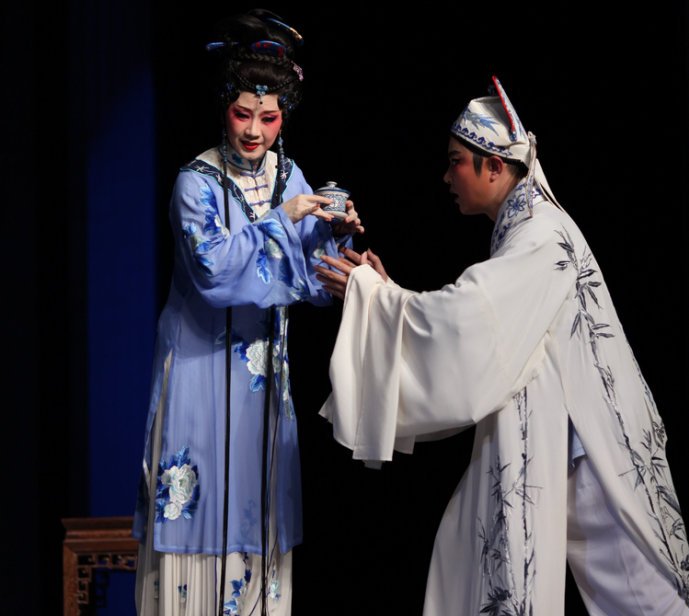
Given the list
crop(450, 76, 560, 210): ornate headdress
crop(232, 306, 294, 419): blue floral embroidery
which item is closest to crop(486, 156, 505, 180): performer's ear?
crop(450, 76, 560, 210): ornate headdress

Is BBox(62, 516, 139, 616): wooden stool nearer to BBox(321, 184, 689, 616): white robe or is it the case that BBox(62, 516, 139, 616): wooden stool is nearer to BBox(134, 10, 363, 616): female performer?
BBox(134, 10, 363, 616): female performer

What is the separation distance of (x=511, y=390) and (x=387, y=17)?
1.54 m

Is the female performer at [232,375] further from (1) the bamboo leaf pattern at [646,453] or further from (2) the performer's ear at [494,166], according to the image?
(1) the bamboo leaf pattern at [646,453]

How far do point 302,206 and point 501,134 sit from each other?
0.50 metres

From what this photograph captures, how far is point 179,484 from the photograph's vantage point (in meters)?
2.51

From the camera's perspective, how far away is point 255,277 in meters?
2.46

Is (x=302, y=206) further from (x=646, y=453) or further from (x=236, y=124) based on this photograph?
(x=646, y=453)

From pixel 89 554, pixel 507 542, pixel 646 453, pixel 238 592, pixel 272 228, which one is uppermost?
pixel 272 228

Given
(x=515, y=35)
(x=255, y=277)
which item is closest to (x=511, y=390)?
(x=255, y=277)

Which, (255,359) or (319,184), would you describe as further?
(319,184)

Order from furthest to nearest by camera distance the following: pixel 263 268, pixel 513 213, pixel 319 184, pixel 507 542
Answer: pixel 319 184 < pixel 513 213 < pixel 263 268 < pixel 507 542

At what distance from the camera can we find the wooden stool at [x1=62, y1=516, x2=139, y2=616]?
321cm

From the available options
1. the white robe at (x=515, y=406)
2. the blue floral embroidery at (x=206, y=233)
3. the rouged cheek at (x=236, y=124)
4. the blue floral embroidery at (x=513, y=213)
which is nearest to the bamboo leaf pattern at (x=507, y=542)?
the white robe at (x=515, y=406)

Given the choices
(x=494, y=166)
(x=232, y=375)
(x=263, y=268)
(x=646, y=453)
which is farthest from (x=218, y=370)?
(x=646, y=453)
